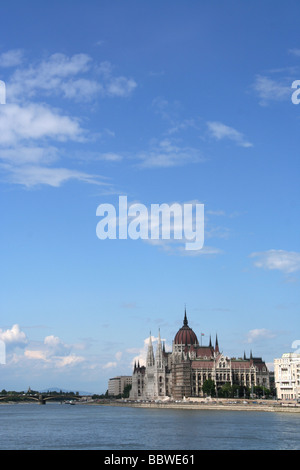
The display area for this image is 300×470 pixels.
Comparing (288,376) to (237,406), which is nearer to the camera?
(237,406)

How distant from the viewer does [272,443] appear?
64.4m

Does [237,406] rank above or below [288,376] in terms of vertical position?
below

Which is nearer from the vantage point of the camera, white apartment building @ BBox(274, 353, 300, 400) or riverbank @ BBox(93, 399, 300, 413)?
riverbank @ BBox(93, 399, 300, 413)

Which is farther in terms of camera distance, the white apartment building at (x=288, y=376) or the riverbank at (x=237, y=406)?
the white apartment building at (x=288, y=376)

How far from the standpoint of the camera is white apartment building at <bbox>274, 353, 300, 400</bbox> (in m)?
156

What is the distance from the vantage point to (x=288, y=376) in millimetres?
159000

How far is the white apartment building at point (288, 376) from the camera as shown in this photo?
156500 millimetres

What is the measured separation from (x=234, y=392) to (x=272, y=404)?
51667mm

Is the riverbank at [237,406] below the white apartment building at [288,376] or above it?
below

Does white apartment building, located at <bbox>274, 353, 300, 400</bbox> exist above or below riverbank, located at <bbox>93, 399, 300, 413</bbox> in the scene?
above
